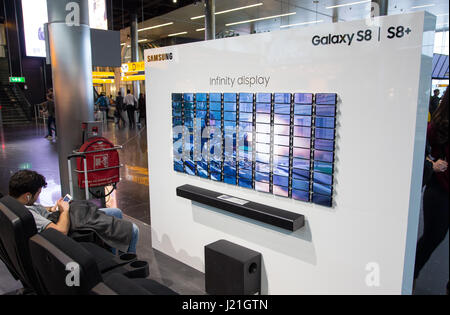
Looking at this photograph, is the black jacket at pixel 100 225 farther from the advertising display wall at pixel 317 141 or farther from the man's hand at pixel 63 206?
the advertising display wall at pixel 317 141

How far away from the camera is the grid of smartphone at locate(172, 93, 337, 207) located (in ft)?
7.87

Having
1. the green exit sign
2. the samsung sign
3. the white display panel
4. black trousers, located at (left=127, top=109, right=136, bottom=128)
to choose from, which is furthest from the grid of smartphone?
the green exit sign

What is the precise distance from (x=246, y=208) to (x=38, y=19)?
8.27 meters

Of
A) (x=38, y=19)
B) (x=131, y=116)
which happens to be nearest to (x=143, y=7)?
(x=131, y=116)

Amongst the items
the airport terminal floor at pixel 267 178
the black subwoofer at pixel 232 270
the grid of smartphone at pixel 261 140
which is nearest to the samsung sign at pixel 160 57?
the airport terminal floor at pixel 267 178

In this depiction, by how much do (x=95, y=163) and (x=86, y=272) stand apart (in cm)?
316

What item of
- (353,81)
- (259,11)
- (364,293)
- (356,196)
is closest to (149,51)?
(353,81)

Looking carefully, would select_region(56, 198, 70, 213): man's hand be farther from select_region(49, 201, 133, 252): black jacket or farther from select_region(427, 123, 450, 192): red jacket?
select_region(427, 123, 450, 192): red jacket

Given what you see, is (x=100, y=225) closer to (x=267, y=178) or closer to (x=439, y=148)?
(x=267, y=178)

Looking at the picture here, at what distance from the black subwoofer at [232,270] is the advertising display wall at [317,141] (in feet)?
0.33

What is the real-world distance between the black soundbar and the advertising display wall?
2.9 inches

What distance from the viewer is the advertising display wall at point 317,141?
2.06m

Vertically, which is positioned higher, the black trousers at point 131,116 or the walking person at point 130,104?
the walking person at point 130,104

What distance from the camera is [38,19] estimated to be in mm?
8398
